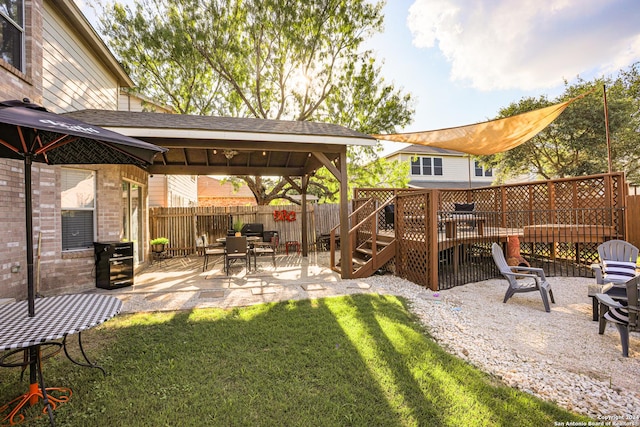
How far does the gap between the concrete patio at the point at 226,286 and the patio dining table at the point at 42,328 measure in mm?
2204

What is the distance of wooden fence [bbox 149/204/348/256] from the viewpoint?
1113cm

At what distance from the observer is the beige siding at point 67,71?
541cm

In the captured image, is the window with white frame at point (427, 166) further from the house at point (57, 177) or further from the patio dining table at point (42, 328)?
the patio dining table at point (42, 328)

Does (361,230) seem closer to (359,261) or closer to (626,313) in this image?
(359,261)

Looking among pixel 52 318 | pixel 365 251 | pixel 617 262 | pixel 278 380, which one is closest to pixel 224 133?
pixel 52 318

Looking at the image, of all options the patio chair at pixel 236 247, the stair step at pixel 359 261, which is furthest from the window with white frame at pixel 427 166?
the patio chair at pixel 236 247

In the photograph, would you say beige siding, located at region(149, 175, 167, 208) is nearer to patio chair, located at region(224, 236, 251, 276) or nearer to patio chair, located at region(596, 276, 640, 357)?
patio chair, located at region(224, 236, 251, 276)

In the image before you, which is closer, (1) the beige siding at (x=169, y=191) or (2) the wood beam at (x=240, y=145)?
(2) the wood beam at (x=240, y=145)

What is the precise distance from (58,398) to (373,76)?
14.2m

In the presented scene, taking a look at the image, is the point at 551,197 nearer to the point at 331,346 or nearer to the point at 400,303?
the point at 400,303

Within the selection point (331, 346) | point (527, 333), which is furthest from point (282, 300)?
point (527, 333)

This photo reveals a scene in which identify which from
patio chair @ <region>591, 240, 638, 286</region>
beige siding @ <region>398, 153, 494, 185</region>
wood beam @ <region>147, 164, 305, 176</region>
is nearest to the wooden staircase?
wood beam @ <region>147, 164, 305, 176</region>

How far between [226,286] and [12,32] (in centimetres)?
549

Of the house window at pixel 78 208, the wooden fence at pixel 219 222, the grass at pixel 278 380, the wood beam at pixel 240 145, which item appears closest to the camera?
the grass at pixel 278 380
